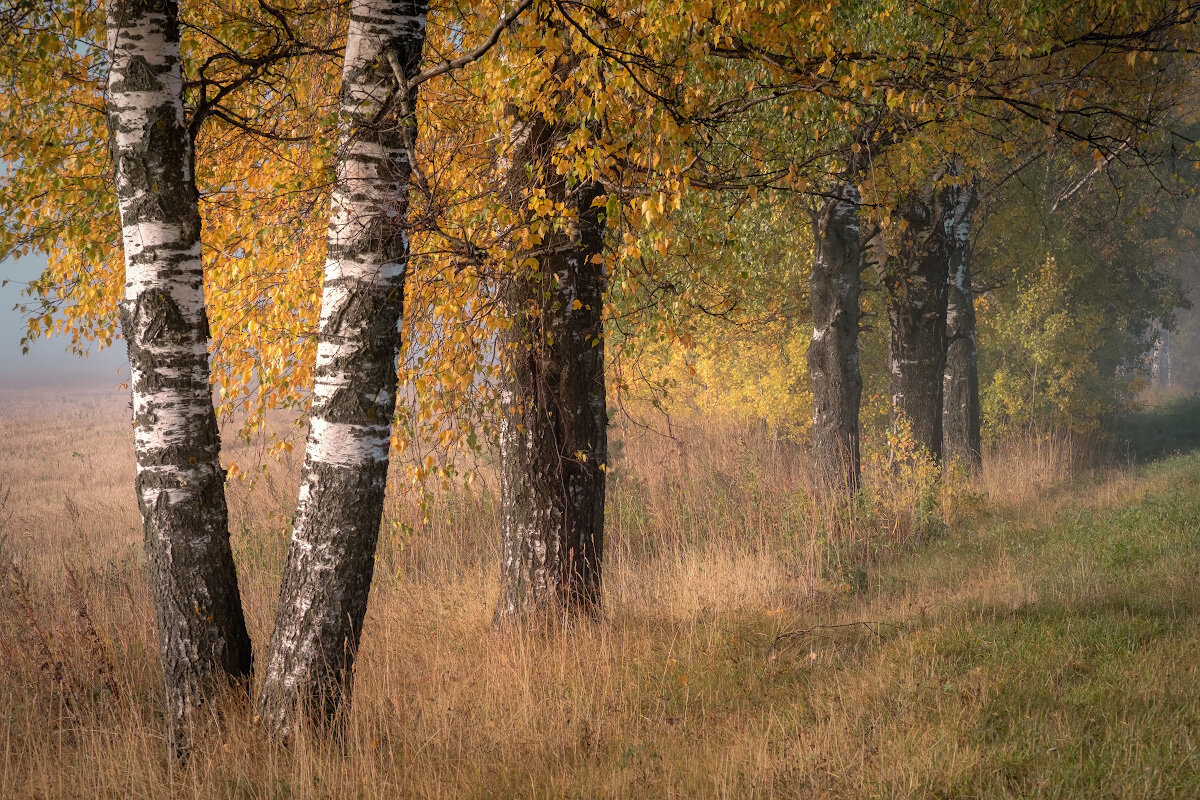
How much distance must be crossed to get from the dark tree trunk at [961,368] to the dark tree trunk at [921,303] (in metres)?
1.19

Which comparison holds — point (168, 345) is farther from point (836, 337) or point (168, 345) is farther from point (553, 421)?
point (836, 337)

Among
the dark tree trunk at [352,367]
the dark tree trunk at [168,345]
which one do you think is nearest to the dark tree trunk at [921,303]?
the dark tree trunk at [352,367]

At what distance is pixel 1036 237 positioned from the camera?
16.4m

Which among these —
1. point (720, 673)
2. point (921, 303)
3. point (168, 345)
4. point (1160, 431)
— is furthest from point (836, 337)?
point (1160, 431)

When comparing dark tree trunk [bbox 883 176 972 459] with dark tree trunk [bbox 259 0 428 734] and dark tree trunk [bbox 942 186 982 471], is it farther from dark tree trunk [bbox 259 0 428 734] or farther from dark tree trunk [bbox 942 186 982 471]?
dark tree trunk [bbox 259 0 428 734]

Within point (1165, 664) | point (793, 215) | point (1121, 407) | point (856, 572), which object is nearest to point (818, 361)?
point (793, 215)

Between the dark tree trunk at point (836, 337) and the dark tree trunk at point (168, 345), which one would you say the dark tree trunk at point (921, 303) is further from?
the dark tree trunk at point (168, 345)

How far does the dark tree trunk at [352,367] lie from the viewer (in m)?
4.03

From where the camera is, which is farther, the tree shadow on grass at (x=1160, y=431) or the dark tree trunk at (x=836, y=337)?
the tree shadow on grass at (x=1160, y=431)

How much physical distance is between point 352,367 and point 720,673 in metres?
2.91

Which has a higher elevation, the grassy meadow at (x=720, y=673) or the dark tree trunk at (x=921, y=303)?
the dark tree trunk at (x=921, y=303)

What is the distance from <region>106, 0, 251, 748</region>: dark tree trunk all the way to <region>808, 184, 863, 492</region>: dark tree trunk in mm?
7700

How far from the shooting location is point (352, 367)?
403cm

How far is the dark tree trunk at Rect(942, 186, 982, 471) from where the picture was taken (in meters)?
13.5
